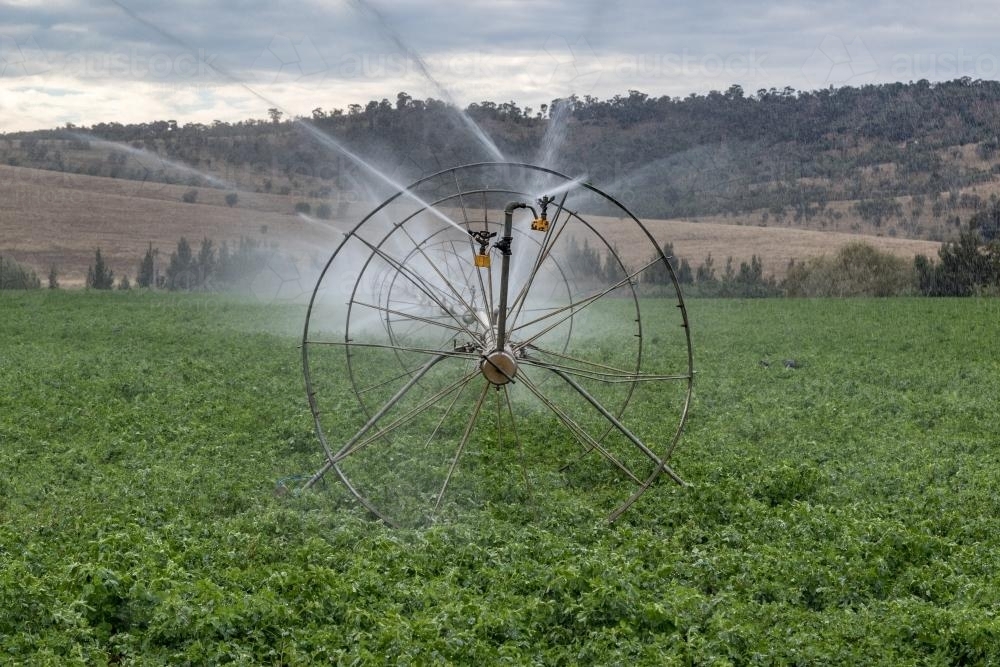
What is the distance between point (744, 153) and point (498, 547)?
78.9 metres

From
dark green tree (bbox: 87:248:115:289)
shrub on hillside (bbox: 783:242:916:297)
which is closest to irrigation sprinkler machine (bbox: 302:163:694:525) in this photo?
shrub on hillside (bbox: 783:242:916:297)

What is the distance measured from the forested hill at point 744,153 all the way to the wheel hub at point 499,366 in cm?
3733

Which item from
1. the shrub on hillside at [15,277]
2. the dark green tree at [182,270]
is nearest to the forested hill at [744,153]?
the dark green tree at [182,270]

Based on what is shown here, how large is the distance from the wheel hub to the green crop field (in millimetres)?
1162

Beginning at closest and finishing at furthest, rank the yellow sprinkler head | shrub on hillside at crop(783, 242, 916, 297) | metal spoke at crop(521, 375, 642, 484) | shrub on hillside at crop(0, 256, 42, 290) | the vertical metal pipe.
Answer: the yellow sprinkler head, the vertical metal pipe, metal spoke at crop(521, 375, 642, 484), shrub on hillside at crop(0, 256, 42, 290), shrub on hillside at crop(783, 242, 916, 297)

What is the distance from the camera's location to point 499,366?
9797 mm

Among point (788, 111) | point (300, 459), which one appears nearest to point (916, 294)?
point (300, 459)

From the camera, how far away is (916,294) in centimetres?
4175

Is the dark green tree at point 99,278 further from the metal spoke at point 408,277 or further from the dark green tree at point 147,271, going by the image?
the metal spoke at point 408,277

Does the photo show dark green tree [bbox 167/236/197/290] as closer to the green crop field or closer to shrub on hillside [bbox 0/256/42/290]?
shrub on hillside [bbox 0/256/42/290]

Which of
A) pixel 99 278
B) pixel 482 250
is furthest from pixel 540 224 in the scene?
pixel 99 278

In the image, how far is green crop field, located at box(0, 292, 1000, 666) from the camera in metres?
7.11

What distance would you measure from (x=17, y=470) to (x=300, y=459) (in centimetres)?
271

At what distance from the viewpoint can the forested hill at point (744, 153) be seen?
65500 millimetres
